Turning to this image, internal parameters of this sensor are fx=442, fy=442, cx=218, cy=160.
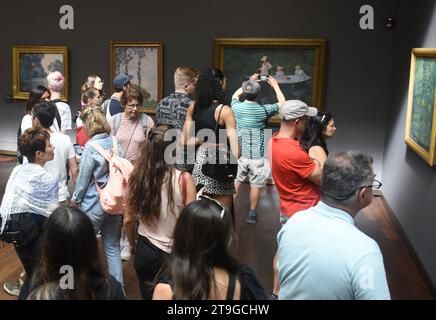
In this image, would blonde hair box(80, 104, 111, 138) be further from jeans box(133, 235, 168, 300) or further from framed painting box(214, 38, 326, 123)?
framed painting box(214, 38, 326, 123)

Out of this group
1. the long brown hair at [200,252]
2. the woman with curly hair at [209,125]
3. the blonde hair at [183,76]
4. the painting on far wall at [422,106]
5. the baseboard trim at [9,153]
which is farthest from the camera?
the baseboard trim at [9,153]

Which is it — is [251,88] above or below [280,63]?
below

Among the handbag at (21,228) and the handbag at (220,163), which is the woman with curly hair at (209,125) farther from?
the handbag at (21,228)

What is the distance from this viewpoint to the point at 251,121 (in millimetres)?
4641

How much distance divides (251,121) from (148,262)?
101 inches

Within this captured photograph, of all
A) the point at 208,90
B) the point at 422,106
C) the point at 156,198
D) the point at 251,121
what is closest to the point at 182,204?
the point at 156,198

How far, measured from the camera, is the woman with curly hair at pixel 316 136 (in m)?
2.95

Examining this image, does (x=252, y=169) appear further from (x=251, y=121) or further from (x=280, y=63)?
(x=280, y=63)

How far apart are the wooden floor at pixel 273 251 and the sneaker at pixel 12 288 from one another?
1.4 inches

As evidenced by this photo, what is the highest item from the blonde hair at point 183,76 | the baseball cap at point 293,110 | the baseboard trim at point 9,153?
the blonde hair at point 183,76

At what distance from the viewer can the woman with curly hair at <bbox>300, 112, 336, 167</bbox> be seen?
295cm

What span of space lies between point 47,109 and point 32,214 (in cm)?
107

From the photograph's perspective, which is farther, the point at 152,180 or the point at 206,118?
the point at 206,118
